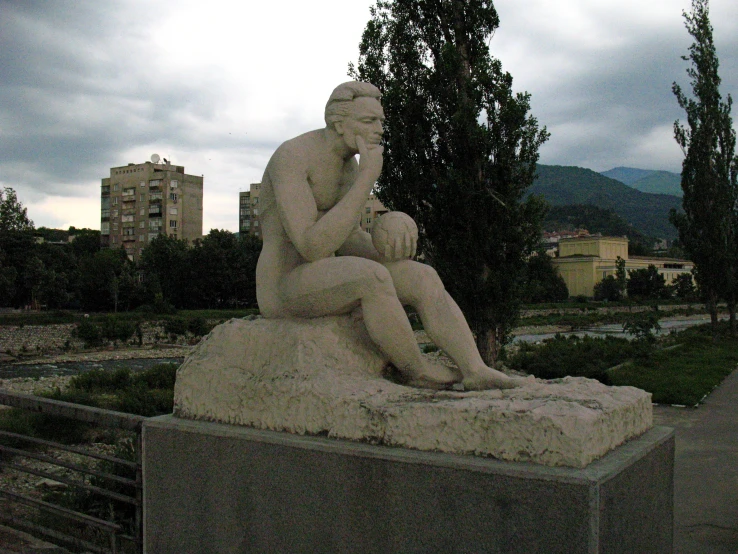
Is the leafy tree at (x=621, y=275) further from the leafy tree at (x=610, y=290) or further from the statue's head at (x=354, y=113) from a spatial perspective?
the statue's head at (x=354, y=113)

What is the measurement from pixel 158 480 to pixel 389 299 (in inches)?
55.6

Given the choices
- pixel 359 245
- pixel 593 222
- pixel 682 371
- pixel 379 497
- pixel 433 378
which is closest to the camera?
pixel 379 497

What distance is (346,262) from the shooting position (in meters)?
2.89

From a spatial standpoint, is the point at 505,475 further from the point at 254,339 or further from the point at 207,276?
the point at 207,276

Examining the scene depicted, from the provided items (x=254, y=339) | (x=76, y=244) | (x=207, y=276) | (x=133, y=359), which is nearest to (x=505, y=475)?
(x=254, y=339)

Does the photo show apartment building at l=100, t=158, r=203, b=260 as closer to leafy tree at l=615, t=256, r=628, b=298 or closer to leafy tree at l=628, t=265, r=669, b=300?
leafy tree at l=615, t=256, r=628, b=298

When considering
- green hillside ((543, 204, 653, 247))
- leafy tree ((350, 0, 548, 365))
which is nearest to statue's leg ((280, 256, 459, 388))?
leafy tree ((350, 0, 548, 365))

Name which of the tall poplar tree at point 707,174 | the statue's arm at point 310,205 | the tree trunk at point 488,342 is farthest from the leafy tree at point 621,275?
the statue's arm at point 310,205

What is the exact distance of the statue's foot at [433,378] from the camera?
297cm

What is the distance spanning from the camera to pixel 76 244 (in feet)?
173

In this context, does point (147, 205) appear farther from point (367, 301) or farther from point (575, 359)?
point (367, 301)

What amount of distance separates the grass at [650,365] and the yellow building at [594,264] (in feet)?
131

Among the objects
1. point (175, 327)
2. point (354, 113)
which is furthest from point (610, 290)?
point (354, 113)

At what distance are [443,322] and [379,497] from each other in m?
0.85
